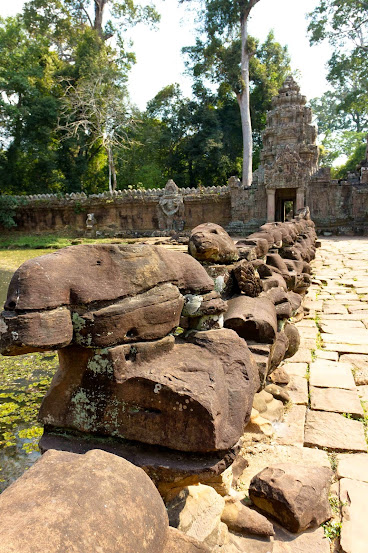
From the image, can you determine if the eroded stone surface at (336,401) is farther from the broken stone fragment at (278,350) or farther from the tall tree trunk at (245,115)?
the tall tree trunk at (245,115)

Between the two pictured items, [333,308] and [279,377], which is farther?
[333,308]

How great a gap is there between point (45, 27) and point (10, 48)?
4718 millimetres

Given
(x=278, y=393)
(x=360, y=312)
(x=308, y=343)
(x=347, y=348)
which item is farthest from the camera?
(x=360, y=312)

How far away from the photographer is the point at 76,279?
1.77 m

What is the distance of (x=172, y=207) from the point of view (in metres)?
20.7

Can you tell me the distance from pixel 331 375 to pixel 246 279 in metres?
1.40

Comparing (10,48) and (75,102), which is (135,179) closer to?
A: (75,102)

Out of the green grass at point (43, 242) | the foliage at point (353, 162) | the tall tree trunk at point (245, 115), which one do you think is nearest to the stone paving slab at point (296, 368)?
the green grass at point (43, 242)

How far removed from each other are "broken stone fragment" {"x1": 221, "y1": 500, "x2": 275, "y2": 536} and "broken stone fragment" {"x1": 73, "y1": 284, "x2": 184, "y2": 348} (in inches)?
35.2

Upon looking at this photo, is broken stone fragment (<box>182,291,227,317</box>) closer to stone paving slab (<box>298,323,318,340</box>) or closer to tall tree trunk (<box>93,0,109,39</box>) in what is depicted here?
stone paving slab (<box>298,323,318,340</box>)

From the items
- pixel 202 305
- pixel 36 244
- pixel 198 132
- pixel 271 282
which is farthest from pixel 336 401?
pixel 198 132

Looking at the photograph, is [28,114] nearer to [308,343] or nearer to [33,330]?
[308,343]

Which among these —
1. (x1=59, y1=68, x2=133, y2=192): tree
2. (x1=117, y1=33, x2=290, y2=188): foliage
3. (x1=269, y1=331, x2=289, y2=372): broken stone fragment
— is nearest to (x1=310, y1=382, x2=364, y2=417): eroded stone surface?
(x1=269, y1=331, x2=289, y2=372): broken stone fragment

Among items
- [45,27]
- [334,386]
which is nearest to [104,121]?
[45,27]
